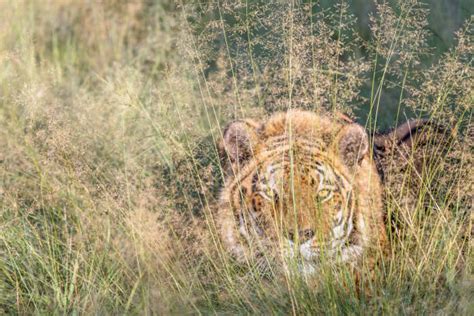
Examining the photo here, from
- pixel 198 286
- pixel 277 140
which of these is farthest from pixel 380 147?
pixel 198 286

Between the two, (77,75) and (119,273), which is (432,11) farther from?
(119,273)

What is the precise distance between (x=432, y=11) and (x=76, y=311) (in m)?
3.44

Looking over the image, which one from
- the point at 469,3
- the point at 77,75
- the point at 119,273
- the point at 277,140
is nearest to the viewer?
the point at 119,273

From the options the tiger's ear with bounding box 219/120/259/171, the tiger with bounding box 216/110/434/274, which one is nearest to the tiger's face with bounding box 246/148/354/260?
the tiger with bounding box 216/110/434/274

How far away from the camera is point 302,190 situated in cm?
378

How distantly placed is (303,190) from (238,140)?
1.36 ft

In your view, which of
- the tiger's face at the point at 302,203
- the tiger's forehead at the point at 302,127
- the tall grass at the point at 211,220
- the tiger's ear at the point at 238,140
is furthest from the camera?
the tiger's ear at the point at 238,140

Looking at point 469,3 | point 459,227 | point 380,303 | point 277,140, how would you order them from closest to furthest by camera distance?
point 380,303 < point 459,227 < point 277,140 < point 469,3

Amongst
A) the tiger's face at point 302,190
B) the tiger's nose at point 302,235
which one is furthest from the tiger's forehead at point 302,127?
the tiger's nose at point 302,235

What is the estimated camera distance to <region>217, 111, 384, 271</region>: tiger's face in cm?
358

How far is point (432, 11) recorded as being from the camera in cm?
569

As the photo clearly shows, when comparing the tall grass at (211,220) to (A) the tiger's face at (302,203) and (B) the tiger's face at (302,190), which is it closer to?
(B) the tiger's face at (302,190)

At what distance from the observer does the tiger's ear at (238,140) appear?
392 centimetres

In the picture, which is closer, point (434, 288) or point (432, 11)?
point (434, 288)
